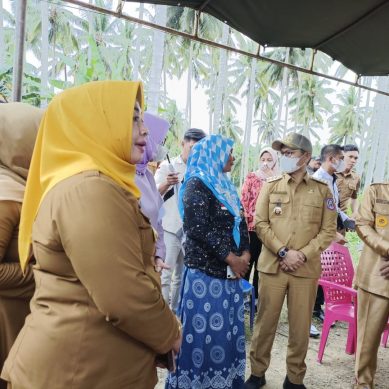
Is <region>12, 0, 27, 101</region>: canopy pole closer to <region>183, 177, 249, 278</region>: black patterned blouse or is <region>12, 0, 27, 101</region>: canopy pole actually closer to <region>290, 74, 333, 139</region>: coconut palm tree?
<region>183, 177, 249, 278</region>: black patterned blouse

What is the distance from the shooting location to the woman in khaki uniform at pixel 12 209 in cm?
150

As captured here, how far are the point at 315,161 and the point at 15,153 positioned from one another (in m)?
5.33

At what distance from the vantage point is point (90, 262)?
1.09 m

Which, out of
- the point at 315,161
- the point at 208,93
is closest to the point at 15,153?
the point at 315,161

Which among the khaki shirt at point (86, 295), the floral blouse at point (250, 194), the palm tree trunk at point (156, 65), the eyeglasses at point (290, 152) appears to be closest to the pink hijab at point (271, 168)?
the floral blouse at point (250, 194)

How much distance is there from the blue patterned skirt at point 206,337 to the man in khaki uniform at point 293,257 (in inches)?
19.5

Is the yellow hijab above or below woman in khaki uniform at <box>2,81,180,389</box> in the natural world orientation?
above

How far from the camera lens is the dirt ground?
3.09 meters

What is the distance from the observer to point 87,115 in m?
1.27

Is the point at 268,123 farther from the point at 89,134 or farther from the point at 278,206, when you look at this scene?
the point at 89,134

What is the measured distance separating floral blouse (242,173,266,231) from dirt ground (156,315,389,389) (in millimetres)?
1335

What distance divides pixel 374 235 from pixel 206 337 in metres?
1.46

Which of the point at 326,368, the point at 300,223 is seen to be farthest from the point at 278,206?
the point at 326,368

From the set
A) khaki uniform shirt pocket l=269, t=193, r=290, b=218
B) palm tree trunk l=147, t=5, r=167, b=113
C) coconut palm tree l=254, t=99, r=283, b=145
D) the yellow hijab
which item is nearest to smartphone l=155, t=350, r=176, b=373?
the yellow hijab
